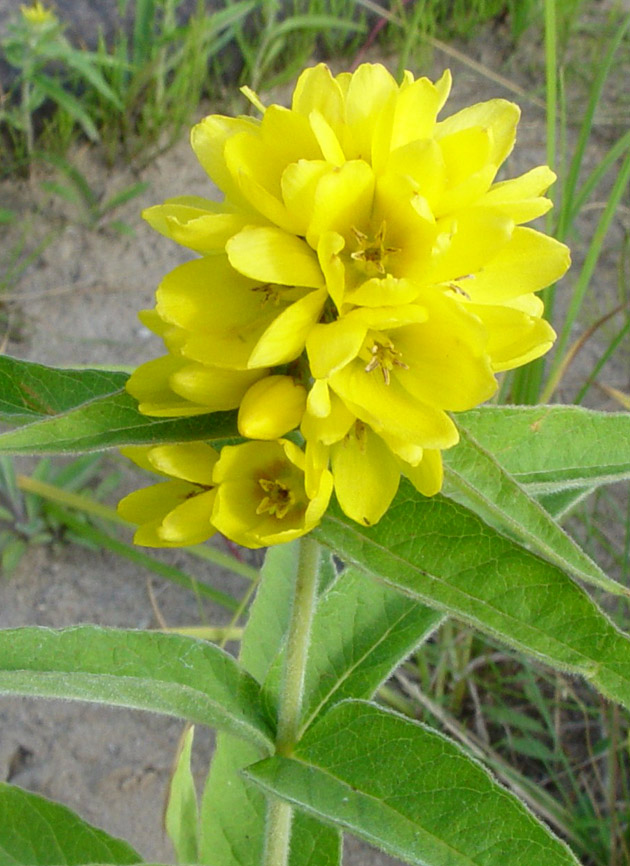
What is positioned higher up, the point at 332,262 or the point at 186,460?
the point at 332,262

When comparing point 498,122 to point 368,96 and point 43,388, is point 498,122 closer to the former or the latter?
point 368,96

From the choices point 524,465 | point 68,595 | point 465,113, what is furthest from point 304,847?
point 68,595

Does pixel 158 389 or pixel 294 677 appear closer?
pixel 158 389

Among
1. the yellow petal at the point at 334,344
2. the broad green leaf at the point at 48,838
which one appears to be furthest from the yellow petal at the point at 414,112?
the broad green leaf at the point at 48,838

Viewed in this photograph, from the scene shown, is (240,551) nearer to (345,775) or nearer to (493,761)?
(493,761)

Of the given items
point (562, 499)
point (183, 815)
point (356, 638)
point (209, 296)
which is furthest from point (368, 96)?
point (183, 815)

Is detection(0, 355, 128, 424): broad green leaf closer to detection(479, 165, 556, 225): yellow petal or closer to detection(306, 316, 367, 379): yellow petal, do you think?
detection(306, 316, 367, 379): yellow petal

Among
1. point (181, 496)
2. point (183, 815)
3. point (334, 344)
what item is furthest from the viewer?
point (183, 815)
